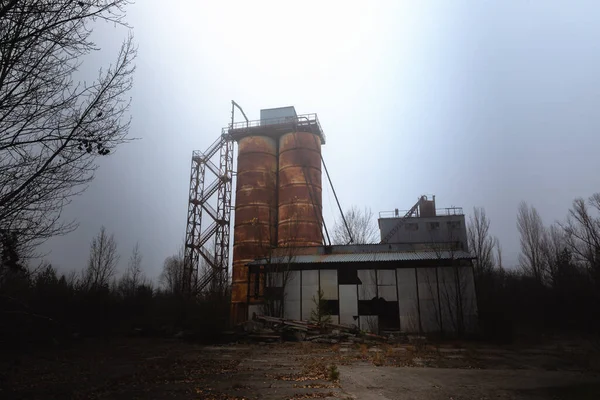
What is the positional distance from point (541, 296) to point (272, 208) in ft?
84.8

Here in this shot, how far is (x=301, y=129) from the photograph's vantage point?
34375 millimetres

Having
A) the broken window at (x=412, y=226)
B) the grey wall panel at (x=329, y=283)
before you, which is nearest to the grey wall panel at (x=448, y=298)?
the grey wall panel at (x=329, y=283)

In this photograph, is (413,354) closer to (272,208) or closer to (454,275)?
(454,275)

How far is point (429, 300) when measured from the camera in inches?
877

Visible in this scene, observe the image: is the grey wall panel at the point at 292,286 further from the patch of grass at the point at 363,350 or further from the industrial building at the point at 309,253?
the patch of grass at the point at 363,350

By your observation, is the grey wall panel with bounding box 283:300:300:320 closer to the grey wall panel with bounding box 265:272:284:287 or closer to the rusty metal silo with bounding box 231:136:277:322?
the grey wall panel with bounding box 265:272:284:287

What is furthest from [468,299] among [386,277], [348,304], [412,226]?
Result: [412,226]

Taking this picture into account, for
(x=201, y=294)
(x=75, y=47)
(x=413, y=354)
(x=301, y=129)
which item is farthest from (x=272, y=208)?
(x=75, y=47)

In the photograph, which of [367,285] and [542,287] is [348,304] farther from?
[542,287]

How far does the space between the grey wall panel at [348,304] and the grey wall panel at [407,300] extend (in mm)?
2723

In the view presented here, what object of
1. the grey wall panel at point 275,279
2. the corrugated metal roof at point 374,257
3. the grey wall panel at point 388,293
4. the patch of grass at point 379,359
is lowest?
the patch of grass at point 379,359

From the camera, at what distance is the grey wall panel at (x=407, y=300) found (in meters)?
22.1

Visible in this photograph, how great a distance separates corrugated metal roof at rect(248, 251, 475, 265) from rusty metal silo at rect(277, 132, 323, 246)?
3668 mm

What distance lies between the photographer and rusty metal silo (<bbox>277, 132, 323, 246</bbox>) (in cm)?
3066
